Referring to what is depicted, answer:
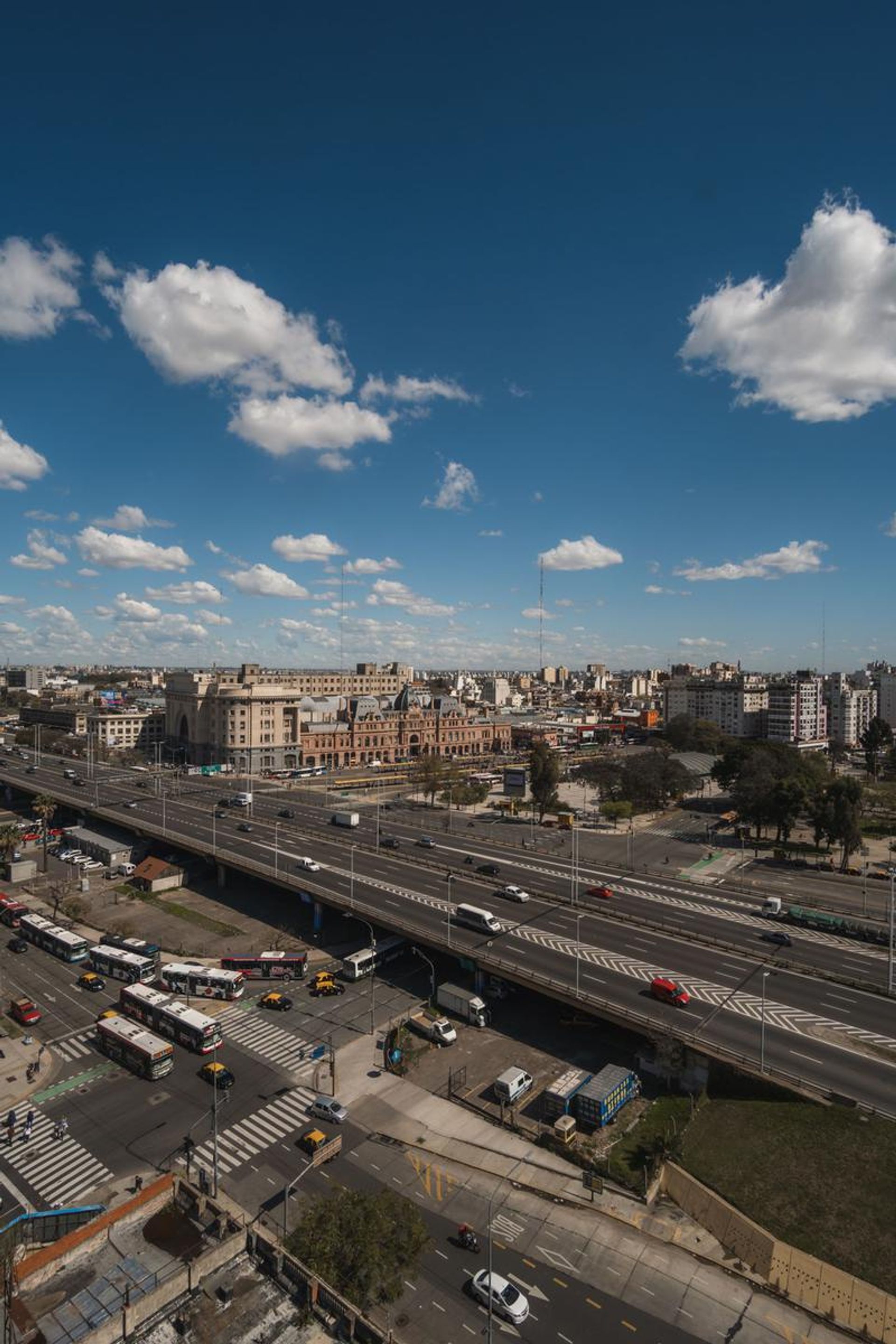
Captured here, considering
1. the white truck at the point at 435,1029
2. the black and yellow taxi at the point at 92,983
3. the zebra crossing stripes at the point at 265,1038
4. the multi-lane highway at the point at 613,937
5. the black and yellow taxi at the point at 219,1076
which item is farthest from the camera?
the black and yellow taxi at the point at 92,983

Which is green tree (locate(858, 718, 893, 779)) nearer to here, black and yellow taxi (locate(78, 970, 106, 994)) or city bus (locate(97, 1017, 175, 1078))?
black and yellow taxi (locate(78, 970, 106, 994))

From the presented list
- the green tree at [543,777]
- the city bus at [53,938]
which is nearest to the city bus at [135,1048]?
the city bus at [53,938]

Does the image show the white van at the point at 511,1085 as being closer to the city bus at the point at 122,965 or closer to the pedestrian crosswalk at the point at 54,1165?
the pedestrian crosswalk at the point at 54,1165

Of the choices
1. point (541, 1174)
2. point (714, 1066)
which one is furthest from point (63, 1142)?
point (714, 1066)

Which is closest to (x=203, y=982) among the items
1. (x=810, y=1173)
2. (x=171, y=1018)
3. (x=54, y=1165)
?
(x=171, y=1018)

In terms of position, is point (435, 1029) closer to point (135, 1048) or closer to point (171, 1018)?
point (171, 1018)

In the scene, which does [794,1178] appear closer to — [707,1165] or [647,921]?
[707,1165]
